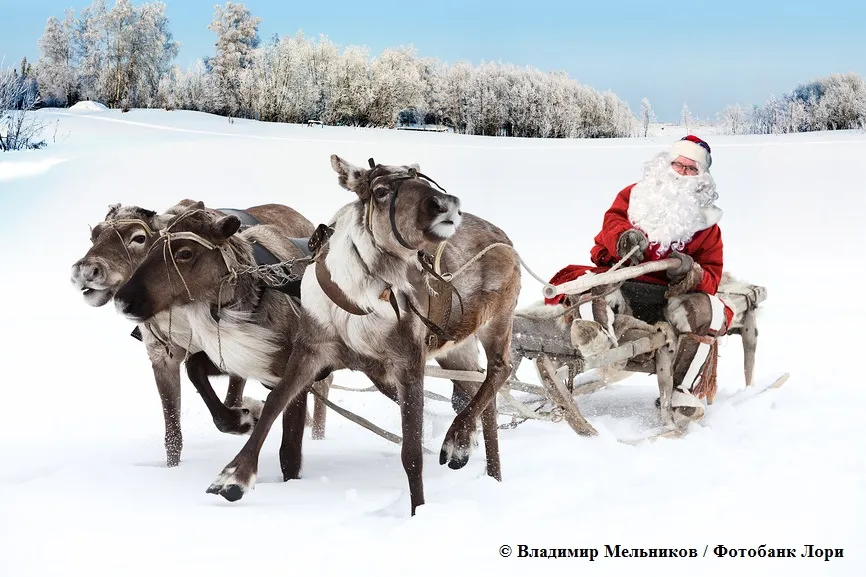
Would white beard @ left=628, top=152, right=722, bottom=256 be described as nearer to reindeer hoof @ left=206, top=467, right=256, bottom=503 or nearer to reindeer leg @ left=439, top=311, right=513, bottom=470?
reindeer leg @ left=439, top=311, right=513, bottom=470

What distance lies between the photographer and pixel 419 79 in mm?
22891

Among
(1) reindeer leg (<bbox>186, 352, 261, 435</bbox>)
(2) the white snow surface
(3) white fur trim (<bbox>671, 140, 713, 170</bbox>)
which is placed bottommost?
(1) reindeer leg (<bbox>186, 352, 261, 435</bbox>)

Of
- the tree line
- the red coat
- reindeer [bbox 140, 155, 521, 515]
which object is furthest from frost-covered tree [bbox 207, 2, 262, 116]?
reindeer [bbox 140, 155, 521, 515]

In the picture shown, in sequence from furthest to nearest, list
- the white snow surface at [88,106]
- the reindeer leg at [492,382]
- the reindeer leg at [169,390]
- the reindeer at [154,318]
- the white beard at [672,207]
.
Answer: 1. the white snow surface at [88,106]
2. the white beard at [672,207]
3. the reindeer leg at [169,390]
4. the reindeer leg at [492,382]
5. the reindeer at [154,318]

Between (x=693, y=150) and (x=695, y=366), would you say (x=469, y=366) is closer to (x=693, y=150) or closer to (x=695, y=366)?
(x=695, y=366)

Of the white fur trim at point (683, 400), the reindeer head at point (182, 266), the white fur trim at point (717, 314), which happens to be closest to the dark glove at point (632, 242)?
the white fur trim at point (717, 314)

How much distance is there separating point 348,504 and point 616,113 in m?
20.1

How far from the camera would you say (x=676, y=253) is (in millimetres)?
6039

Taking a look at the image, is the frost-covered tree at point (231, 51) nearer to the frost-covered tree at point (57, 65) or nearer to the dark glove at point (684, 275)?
the frost-covered tree at point (57, 65)

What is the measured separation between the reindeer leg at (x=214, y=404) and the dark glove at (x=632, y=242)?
2736 millimetres

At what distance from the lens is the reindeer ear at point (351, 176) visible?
380 centimetres

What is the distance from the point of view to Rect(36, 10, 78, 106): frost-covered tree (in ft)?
70.4

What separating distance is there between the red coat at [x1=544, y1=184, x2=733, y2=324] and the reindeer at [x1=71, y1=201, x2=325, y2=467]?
2.42 meters

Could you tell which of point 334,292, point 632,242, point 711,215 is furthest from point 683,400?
point 334,292
